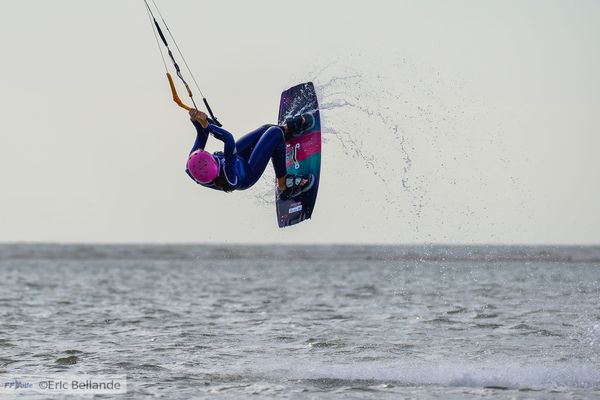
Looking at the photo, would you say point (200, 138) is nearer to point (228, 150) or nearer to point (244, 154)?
point (228, 150)

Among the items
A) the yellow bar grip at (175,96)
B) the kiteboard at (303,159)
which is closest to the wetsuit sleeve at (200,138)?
the yellow bar grip at (175,96)

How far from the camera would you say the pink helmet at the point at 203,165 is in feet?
38.1

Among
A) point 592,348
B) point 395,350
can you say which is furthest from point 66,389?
point 592,348

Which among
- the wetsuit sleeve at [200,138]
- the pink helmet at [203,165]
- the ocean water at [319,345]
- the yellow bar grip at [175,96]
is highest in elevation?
the yellow bar grip at [175,96]

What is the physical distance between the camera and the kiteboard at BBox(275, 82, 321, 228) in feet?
44.5

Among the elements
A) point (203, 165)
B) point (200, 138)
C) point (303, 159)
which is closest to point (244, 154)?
point (200, 138)

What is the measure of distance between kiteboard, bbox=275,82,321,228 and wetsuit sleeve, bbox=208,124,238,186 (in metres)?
1.59

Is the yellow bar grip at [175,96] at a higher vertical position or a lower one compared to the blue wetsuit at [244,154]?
higher

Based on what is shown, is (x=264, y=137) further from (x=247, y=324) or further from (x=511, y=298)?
(x=511, y=298)

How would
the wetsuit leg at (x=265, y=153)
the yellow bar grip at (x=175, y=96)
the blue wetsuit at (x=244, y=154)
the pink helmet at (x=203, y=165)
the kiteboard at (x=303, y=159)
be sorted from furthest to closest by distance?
the kiteboard at (x=303, y=159), the wetsuit leg at (x=265, y=153), the blue wetsuit at (x=244, y=154), the pink helmet at (x=203, y=165), the yellow bar grip at (x=175, y=96)

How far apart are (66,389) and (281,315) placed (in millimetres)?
10328

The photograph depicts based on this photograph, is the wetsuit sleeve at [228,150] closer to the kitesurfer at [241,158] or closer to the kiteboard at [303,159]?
the kitesurfer at [241,158]

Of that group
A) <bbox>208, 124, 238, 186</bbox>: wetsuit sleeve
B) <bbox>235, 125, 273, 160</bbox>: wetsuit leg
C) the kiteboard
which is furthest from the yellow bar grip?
the kiteboard

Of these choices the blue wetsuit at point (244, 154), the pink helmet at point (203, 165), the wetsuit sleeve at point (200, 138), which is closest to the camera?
the pink helmet at point (203, 165)
